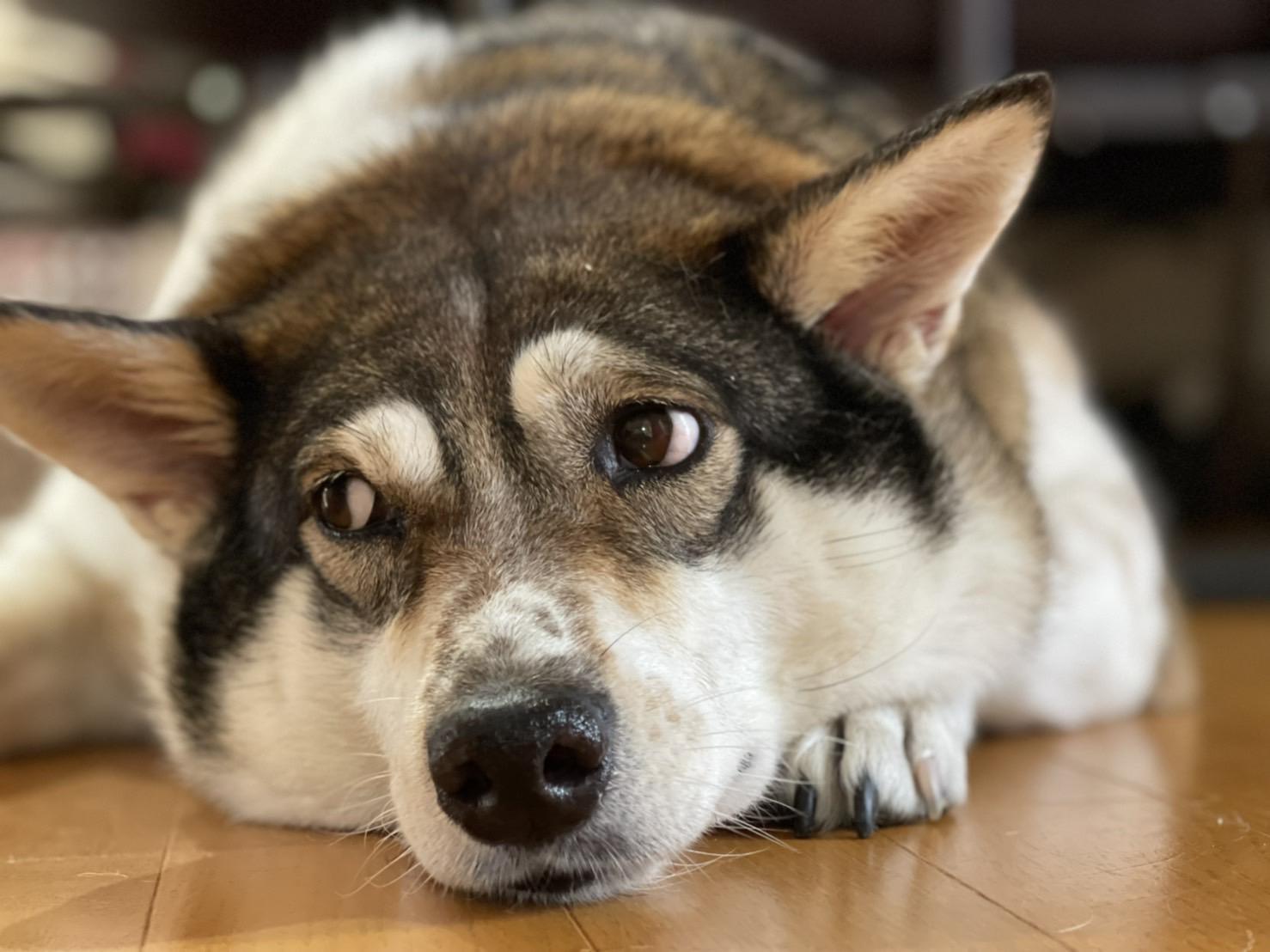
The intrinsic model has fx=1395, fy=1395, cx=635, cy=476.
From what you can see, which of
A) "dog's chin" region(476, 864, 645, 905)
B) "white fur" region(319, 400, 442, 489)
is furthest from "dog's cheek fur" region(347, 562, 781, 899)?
"white fur" region(319, 400, 442, 489)

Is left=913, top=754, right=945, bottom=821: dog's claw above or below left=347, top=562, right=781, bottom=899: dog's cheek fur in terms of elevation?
below

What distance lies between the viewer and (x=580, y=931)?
69.7 inches

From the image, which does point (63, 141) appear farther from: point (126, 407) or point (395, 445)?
point (395, 445)

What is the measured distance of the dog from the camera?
1893 millimetres

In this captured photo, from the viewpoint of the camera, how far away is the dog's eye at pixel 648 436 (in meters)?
2.08

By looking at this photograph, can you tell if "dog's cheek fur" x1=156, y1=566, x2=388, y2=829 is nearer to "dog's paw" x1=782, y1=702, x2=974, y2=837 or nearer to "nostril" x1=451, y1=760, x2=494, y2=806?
"nostril" x1=451, y1=760, x2=494, y2=806

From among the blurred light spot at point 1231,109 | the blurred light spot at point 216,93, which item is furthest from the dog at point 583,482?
the blurred light spot at point 1231,109

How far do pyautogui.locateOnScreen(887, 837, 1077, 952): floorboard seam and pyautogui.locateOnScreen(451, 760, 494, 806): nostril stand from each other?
0.66 metres

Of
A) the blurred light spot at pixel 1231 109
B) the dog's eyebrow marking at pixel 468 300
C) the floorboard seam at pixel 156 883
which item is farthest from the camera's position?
the blurred light spot at pixel 1231 109

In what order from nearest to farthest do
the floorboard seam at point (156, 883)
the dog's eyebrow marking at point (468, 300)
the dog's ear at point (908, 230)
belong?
the floorboard seam at point (156, 883) → the dog's ear at point (908, 230) → the dog's eyebrow marking at point (468, 300)

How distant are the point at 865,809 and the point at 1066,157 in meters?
5.20

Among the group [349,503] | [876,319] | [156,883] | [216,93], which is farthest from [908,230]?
[216,93]

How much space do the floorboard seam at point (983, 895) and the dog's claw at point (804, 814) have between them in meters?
0.12

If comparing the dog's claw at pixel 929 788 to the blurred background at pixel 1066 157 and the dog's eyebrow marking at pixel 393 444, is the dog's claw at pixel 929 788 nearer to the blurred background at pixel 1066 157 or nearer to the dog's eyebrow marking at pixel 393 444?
the dog's eyebrow marking at pixel 393 444
